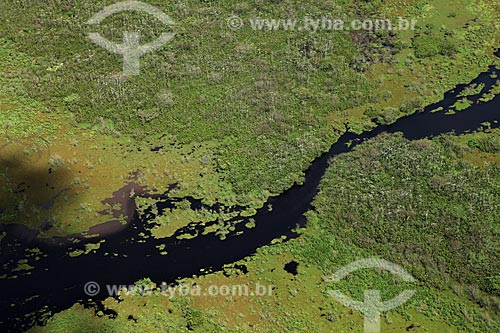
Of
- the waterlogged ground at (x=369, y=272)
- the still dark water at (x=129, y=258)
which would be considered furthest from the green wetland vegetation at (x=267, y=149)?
the still dark water at (x=129, y=258)

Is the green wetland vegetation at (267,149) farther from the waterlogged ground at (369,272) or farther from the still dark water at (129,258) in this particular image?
the still dark water at (129,258)

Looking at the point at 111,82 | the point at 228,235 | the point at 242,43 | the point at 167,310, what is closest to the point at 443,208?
the point at 228,235

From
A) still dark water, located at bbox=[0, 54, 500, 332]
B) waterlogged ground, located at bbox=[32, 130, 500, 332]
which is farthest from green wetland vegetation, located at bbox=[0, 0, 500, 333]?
still dark water, located at bbox=[0, 54, 500, 332]

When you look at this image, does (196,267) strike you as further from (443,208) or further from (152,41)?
(152,41)

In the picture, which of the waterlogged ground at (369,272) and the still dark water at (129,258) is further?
the still dark water at (129,258)

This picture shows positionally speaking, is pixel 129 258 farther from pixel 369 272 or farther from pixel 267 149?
pixel 369 272

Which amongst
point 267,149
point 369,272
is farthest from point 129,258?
point 369,272

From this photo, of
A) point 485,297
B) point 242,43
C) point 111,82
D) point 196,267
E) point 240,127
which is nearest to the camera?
point 485,297
